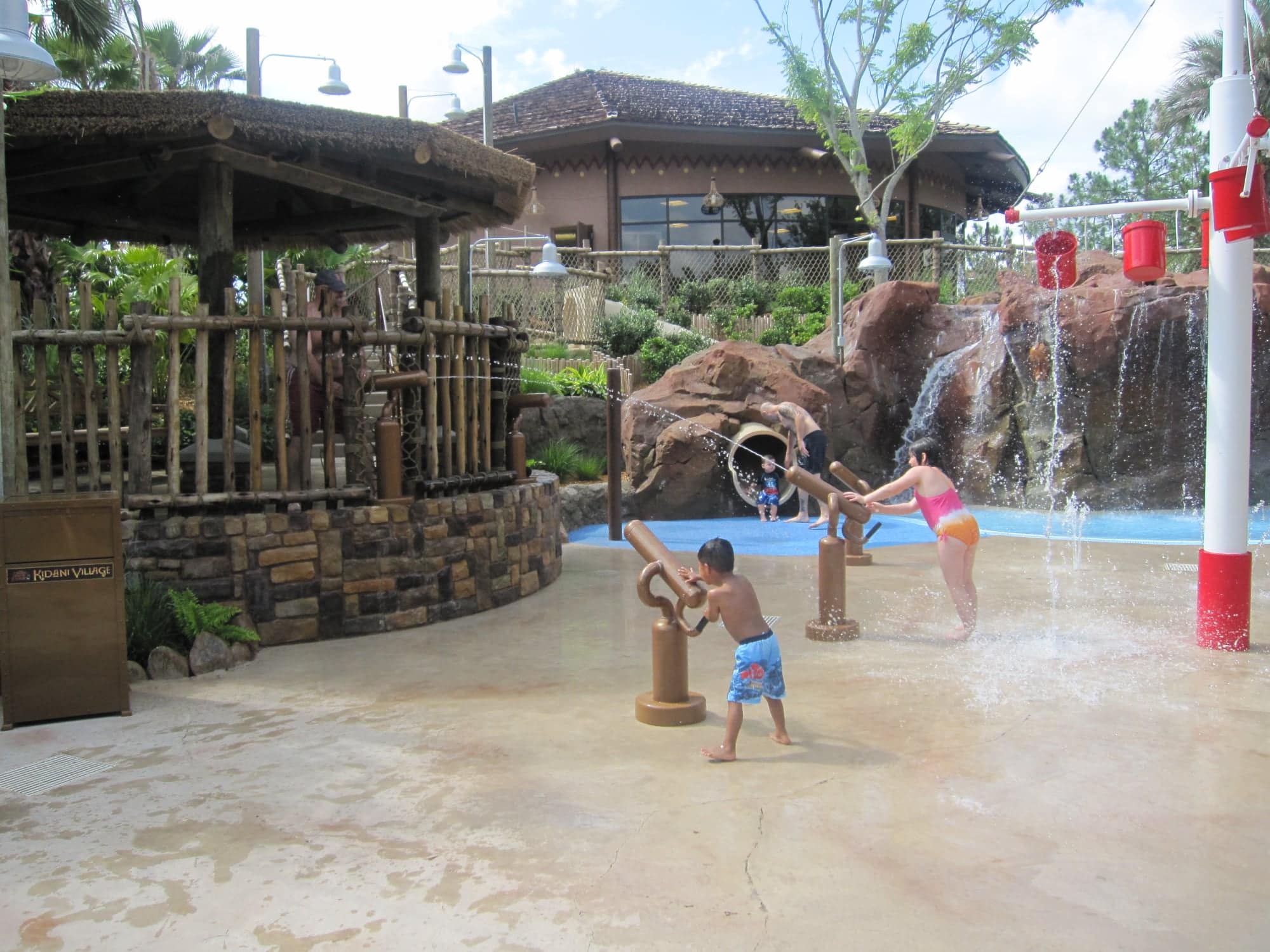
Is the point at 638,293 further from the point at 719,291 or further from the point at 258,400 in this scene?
the point at 258,400

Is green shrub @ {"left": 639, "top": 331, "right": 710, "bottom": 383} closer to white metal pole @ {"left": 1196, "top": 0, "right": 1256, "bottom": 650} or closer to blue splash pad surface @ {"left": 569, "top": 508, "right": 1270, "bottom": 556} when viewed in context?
blue splash pad surface @ {"left": 569, "top": 508, "right": 1270, "bottom": 556}

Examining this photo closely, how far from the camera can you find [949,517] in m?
6.82

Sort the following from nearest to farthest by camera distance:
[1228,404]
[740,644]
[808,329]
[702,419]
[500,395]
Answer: [740,644]
[1228,404]
[500,395]
[702,419]
[808,329]

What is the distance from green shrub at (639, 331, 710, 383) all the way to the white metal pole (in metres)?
11.5

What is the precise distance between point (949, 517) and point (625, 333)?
11950mm

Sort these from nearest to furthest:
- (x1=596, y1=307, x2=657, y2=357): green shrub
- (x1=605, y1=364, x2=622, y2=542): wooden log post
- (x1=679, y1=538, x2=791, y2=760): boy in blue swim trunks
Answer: (x1=679, y1=538, x2=791, y2=760): boy in blue swim trunks → (x1=605, y1=364, x2=622, y2=542): wooden log post → (x1=596, y1=307, x2=657, y2=357): green shrub

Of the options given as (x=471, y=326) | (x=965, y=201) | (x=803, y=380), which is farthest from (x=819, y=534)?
(x=965, y=201)

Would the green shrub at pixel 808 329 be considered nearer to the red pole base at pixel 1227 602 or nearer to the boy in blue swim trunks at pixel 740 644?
the red pole base at pixel 1227 602

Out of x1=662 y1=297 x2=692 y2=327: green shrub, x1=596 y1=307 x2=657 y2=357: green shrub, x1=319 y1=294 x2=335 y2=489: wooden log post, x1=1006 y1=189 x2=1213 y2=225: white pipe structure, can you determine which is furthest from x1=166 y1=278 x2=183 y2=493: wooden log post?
x1=662 y1=297 x2=692 y2=327: green shrub

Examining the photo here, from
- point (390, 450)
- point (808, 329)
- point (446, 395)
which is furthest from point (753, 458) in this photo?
point (390, 450)

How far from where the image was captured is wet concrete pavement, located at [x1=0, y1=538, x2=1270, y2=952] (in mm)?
3154

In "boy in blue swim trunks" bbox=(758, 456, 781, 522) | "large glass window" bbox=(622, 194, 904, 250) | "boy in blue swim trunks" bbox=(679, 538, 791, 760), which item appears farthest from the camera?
"large glass window" bbox=(622, 194, 904, 250)

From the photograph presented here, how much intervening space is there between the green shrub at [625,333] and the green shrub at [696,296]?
2.87m

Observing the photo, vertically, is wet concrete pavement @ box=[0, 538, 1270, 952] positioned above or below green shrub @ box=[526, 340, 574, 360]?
below
